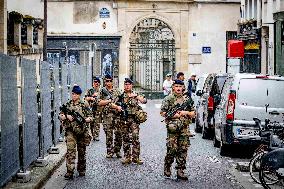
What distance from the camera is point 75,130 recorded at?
565 inches

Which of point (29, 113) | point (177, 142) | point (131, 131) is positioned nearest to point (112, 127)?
point (131, 131)

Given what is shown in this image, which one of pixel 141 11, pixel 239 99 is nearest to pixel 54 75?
pixel 239 99

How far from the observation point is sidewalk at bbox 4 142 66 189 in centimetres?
1270

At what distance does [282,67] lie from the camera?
32.5 m

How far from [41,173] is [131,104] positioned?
10.5 ft

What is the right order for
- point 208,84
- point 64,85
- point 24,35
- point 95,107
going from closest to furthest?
point 64,85, point 95,107, point 208,84, point 24,35

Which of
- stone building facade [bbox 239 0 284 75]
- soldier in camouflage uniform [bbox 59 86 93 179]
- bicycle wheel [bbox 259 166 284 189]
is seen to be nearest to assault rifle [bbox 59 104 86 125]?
soldier in camouflage uniform [bbox 59 86 93 179]

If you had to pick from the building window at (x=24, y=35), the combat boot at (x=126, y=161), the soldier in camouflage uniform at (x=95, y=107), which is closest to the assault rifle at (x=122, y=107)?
the combat boot at (x=126, y=161)

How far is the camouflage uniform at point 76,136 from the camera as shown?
46.5ft

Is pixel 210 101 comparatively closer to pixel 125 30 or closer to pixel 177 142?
pixel 177 142

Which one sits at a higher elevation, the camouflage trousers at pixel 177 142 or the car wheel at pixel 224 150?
the camouflage trousers at pixel 177 142

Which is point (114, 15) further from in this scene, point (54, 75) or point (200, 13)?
point (54, 75)

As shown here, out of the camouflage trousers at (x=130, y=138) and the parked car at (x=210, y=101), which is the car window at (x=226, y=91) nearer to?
the parked car at (x=210, y=101)

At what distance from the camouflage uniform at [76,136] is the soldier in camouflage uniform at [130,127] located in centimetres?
190
